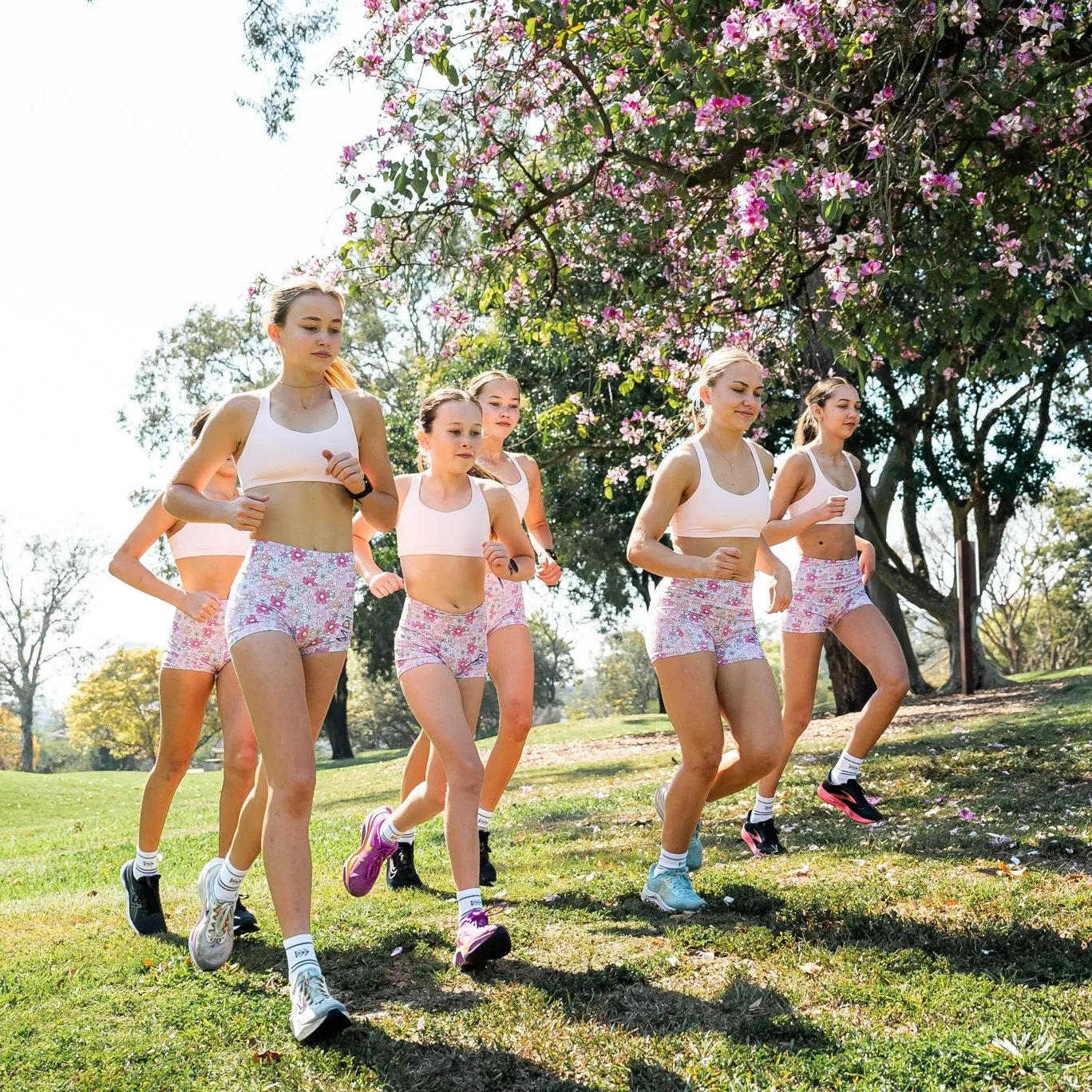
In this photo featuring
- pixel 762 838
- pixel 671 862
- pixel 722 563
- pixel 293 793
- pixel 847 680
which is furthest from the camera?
pixel 847 680

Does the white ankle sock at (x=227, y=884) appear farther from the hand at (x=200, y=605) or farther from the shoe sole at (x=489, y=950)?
the hand at (x=200, y=605)

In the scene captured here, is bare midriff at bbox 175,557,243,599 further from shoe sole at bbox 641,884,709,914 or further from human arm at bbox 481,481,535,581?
shoe sole at bbox 641,884,709,914

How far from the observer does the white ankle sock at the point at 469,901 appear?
4.36 m

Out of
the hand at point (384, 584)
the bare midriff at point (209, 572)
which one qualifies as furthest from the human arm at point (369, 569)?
the bare midriff at point (209, 572)

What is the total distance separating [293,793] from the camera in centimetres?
395

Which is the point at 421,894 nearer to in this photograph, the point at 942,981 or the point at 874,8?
the point at 942,981

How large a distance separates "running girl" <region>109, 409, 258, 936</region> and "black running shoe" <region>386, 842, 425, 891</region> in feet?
3.18

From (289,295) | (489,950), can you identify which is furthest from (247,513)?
(489,950)

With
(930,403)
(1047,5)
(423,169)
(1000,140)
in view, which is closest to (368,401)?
(423,169)

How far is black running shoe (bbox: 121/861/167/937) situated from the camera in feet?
17.9

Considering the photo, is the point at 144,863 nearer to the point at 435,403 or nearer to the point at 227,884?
the point at 227,884

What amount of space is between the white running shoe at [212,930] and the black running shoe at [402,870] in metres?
1.65

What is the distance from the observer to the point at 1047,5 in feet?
24.3

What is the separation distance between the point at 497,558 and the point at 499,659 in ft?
4.29
